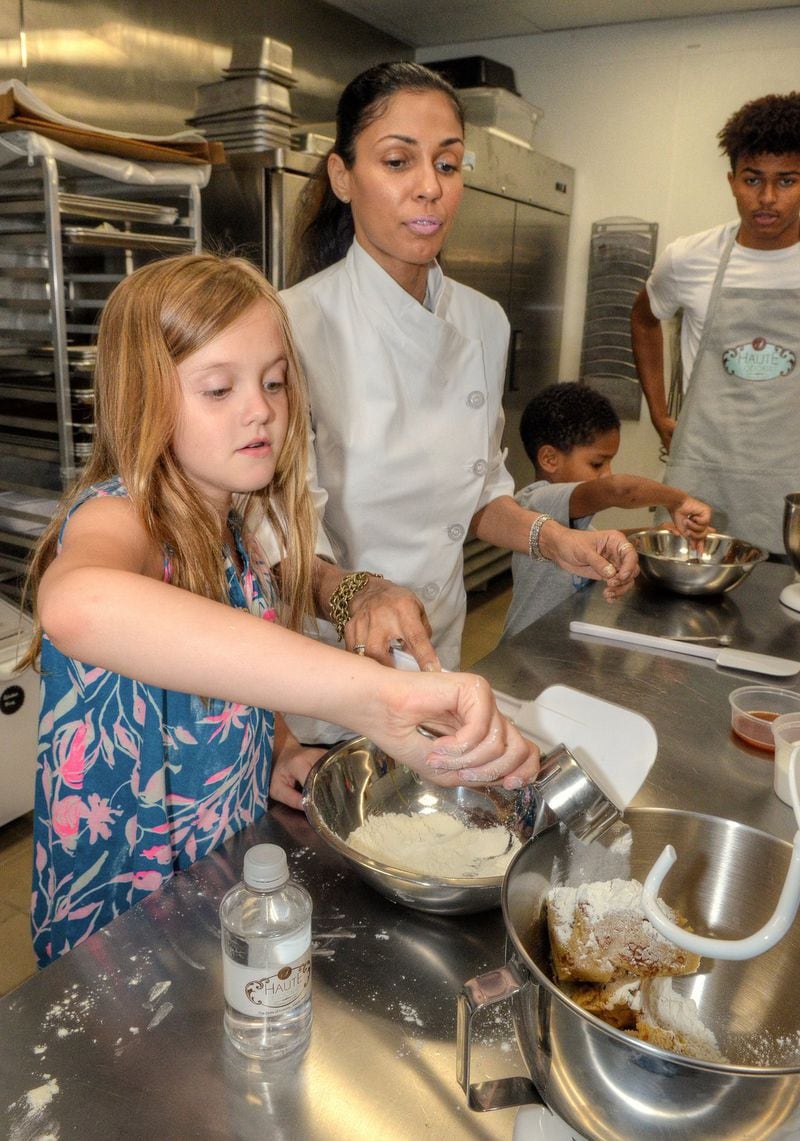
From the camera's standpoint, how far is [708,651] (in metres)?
1.46

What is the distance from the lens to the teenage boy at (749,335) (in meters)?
2.20

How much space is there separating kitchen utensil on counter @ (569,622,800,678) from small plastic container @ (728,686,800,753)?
12 cm

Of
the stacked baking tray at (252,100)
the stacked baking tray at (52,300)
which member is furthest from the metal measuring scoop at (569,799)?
the stacked baking tray at (252,100)

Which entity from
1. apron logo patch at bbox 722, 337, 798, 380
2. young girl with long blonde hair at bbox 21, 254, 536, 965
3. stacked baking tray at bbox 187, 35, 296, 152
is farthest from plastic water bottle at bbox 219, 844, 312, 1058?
stacked baking tray at bbox 187, 35, 296, 152

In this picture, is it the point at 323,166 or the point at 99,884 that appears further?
the point at 323,166

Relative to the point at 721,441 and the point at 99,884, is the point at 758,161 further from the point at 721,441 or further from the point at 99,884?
the point at 99,884

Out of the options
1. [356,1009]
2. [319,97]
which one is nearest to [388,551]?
[356,1009]

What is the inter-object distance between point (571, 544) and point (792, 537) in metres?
0.48

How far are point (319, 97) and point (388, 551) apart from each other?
119 inches

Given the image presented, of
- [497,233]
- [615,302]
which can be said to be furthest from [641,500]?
[615,302]

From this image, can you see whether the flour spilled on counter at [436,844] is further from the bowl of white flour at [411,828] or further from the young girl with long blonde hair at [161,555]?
the young girl with long blonde hair at [161,555]

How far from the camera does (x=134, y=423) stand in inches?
36.6

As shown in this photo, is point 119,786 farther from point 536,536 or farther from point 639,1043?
point 536,536

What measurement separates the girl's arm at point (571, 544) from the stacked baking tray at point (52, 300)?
118 centimetres
